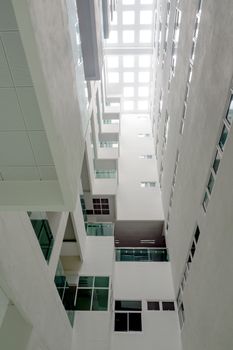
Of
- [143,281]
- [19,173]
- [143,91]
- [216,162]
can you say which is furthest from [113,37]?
[19,173]

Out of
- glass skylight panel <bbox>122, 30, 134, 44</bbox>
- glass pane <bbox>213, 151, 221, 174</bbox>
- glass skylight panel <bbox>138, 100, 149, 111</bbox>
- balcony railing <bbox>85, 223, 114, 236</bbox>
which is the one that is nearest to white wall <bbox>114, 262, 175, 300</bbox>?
balcony railing <bbox>85, 223, 114, 236</bbox>

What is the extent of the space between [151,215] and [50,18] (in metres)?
18.7

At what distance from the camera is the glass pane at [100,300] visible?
14.0 m

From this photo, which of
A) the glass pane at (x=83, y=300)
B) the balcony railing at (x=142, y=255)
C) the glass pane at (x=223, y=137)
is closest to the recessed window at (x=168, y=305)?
the balcony railing at (x=142, y=255)

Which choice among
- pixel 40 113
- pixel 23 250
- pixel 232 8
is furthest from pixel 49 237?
pixel 232 8

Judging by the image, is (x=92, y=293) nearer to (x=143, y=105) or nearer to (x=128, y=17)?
(x=143, y=105)

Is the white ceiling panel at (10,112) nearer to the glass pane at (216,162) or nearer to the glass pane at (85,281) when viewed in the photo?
the glass pane at (216,162)

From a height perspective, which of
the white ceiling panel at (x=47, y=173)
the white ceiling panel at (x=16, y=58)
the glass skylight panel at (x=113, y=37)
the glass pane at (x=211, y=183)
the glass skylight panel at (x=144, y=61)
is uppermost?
the glass skylight panel at (x=144, y=61)

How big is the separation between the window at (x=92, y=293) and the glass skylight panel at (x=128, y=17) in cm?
3210

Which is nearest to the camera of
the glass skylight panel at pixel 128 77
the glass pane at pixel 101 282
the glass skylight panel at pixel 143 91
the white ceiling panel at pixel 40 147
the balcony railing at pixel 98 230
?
the white ceiling panel at pixel 40 147

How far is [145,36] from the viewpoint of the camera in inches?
1423

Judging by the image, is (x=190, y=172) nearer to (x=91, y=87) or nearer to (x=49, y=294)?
Answer: (x=49, y=294)

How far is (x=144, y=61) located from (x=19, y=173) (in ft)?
122

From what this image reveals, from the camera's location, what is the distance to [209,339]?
9484 millimetres
